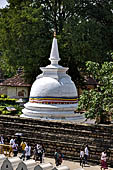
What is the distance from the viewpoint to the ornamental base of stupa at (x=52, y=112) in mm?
20828

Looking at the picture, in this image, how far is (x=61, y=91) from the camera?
831 inches

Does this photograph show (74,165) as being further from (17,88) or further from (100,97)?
(17,88)

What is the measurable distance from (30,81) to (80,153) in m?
19.9

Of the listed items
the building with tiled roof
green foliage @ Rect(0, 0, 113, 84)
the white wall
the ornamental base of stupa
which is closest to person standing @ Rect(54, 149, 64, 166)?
the ornamental base of stupa

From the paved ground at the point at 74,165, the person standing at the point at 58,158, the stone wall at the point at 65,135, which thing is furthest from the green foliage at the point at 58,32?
the person standing at the point at 58,158

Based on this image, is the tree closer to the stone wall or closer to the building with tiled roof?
the stone wall

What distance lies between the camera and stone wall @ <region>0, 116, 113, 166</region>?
17352 millimetres

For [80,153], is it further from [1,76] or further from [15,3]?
[1,76]

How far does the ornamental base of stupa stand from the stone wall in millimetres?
1294

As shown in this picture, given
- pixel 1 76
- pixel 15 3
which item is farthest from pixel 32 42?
pixel 1 76

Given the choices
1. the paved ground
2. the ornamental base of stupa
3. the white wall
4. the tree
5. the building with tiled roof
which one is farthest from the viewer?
the white wall

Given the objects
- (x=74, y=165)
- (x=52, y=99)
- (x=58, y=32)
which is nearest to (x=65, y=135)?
(x=74, y=165)

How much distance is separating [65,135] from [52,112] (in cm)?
263

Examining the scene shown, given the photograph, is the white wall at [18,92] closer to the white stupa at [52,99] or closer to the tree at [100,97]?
the white stupa at [52,99]
